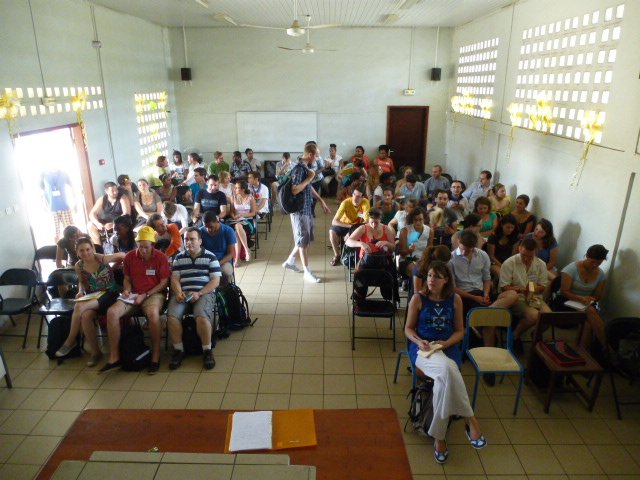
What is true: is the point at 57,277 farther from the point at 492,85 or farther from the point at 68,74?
the point at 492,85

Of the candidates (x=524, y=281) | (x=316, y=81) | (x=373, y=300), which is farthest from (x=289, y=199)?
(x=316, y=81)

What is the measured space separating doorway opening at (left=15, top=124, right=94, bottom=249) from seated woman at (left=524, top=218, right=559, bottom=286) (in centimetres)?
658

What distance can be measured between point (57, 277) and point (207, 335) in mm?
1945

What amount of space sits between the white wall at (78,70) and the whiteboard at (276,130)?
90.0 inches

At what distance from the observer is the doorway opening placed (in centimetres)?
673

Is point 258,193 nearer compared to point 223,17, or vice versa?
point 223,17

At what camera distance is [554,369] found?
12.6ft

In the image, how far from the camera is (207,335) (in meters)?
4.70

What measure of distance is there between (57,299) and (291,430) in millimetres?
3906

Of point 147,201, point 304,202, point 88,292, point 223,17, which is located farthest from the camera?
point 223,17

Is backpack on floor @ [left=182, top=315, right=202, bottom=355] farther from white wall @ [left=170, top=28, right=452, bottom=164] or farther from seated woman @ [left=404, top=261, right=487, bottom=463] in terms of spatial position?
white wall @ [left=170, top=28, right=452, bottom=164]

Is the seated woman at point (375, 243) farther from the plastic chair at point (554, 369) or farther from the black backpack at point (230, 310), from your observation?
the plastic chair at point (554, 369)

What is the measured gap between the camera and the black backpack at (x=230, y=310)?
513cm

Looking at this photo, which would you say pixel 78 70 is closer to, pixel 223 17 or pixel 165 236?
pixel 223 17
